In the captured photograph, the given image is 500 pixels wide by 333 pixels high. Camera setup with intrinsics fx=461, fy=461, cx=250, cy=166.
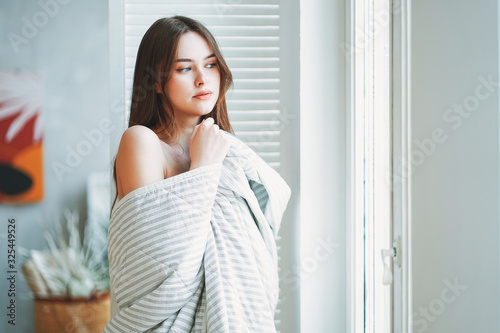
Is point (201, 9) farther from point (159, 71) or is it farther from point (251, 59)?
point (159, 71)

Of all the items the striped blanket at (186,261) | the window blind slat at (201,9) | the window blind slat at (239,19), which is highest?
the window blind slat at (201,9)

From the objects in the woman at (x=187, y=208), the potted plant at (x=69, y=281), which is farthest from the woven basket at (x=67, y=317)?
the woman at (x=187, y=208)

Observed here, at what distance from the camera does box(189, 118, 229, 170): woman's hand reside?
0.97 meters

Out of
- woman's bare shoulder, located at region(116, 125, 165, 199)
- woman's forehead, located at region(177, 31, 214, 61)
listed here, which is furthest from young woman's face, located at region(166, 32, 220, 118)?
woman's bare shoulder, located at region(116, 125, 165, 199)

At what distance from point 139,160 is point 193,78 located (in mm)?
230

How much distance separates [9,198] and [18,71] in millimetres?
439

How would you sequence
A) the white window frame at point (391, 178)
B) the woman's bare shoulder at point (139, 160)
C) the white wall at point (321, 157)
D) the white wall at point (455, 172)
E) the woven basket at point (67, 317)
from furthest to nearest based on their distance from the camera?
the woven basket at point (67, 317)
the white wall at point (321, 157)
the woman's bare shoulder at point (139, 160)
the white window frame at point (391, 178)
the white wall at point (455, 172)

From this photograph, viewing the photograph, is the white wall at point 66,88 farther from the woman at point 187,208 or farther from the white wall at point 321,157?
the white wall at point 321,157

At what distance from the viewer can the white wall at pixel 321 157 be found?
121cm

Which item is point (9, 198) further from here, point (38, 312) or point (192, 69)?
point (192, 69)

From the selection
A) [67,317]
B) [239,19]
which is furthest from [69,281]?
[239,19]

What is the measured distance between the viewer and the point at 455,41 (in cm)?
64

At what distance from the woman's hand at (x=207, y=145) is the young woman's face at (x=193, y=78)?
52 mm

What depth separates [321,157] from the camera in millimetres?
1220
